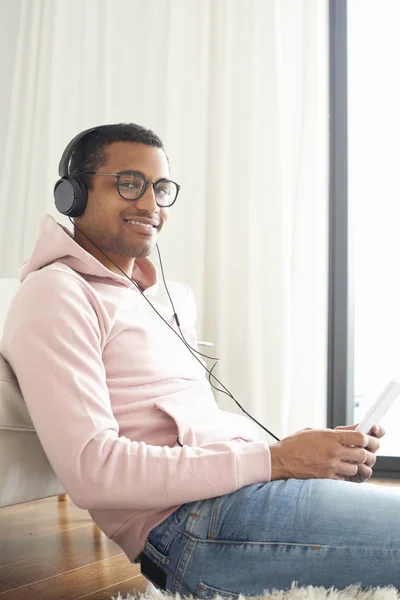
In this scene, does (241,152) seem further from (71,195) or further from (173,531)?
(173,531)

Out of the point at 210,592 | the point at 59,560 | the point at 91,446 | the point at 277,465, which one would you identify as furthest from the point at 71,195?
the point at 59,560

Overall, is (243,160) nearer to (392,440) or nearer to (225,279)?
(225,279)

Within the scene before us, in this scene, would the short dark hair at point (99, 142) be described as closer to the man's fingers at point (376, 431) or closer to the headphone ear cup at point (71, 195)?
the headphone ear cup at point (71, 195)

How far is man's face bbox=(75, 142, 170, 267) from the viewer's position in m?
1.36

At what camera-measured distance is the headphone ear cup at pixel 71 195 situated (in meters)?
1.35

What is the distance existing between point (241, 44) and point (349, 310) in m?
1.21

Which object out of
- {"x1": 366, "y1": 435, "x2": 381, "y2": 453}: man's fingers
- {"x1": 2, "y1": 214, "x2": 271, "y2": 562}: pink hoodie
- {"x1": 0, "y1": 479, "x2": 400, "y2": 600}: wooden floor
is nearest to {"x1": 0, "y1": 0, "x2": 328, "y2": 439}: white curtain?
{"x1": 0, "y1": 479, "x2": 400, "y2": 600}: wooden floor

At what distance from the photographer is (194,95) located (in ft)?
10.3

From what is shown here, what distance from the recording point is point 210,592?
1031 millimetres

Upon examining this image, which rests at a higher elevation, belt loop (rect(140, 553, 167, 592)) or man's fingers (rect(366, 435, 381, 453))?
man's fingers (rect(366, 435, 381, 453))

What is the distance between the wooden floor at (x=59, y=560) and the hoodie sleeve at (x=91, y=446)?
1.56ft

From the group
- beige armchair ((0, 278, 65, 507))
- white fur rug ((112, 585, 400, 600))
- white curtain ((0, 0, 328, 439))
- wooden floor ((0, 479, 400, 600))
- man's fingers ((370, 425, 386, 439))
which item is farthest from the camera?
white curtain ((0, 0, 328, 439))

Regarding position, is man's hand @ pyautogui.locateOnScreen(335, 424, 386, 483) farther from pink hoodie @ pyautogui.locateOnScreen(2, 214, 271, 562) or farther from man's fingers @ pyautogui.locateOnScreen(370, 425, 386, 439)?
pink hoodie @ pyautogui.locateOnScreen(2, 214, 271, 562)

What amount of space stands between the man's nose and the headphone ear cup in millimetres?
106
